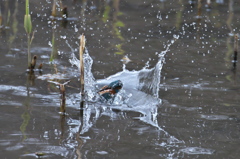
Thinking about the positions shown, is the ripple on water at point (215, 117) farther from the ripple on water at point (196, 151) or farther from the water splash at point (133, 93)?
the ripple on water at point (196, 151)

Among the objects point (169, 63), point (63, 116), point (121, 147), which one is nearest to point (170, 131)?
point (121, 147)

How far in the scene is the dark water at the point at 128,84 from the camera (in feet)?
12.7

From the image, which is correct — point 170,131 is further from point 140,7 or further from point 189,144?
point 140,7

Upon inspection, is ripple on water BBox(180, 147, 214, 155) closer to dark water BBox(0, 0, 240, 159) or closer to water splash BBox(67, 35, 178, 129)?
dark water BBox(0, 0, 240, 159)

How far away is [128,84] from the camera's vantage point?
5.54m

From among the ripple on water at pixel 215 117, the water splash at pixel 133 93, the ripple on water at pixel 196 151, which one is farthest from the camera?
the water splash at pixel 133 93

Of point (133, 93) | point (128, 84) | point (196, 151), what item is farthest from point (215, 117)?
point (128, 84)

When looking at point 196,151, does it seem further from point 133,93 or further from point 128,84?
point 128,84

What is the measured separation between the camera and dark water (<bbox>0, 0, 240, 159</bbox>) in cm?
388

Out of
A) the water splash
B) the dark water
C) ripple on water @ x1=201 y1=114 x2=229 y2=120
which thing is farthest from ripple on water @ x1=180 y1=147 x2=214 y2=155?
ripple on water @ x1=201 y1=114 x2=229 y2=120

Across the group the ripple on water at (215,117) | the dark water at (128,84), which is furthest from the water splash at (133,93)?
the ripple on water at (215,117)

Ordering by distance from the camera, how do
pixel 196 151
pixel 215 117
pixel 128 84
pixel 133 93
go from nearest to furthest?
pixel 196 151 < pixel 215 117 < pixel 133 93 < pixel 128 84

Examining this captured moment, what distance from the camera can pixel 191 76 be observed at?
19.2 feet

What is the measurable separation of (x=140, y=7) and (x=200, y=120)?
546 centimetres
